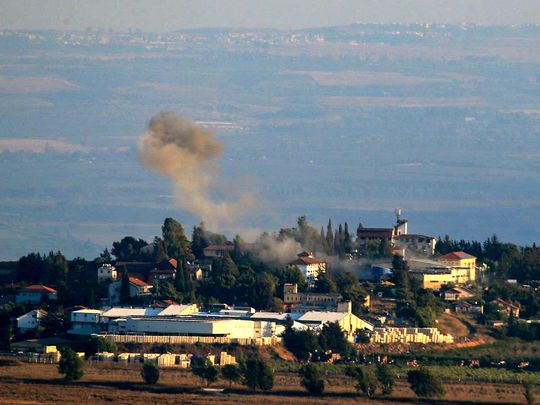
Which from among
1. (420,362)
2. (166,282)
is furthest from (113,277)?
(420,362)

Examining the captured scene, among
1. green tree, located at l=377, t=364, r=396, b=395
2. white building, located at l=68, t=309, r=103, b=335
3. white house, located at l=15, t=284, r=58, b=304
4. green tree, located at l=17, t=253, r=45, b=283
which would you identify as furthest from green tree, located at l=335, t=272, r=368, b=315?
green tree, located at l=377, t=364, r=396, b=395

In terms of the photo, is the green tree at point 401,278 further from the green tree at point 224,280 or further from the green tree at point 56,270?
the green tree at point 56,270

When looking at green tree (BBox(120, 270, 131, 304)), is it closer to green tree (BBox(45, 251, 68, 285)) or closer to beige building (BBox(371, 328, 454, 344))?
green tree (BBox(45, 251, 68, 285))

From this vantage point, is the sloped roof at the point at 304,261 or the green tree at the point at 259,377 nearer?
the green tree at the point at 259,377

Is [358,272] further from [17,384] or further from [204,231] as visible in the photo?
[17,384]

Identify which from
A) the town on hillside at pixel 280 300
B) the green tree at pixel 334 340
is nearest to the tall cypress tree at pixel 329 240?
the town on hillside at pixel 280 300
